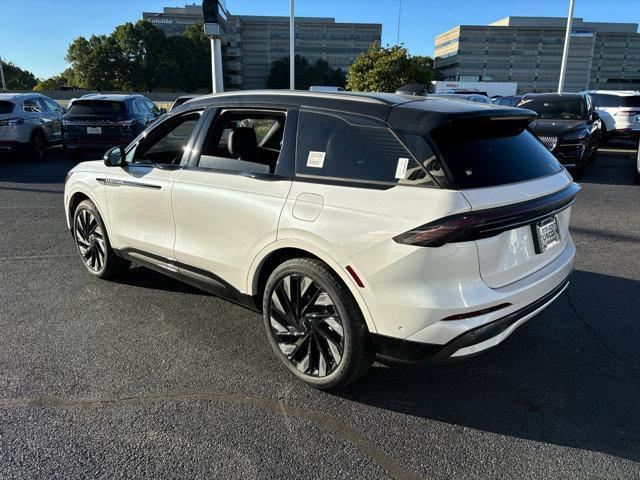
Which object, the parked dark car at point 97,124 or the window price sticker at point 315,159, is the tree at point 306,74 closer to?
the parked dark car at point 97,124

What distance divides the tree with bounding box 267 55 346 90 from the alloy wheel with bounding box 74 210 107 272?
99364 millimetres

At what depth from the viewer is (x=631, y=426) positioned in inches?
103

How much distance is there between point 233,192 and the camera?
3191mm

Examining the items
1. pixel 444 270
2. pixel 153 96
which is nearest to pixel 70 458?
pixel 444 270

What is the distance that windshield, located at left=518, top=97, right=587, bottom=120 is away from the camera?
412 inches

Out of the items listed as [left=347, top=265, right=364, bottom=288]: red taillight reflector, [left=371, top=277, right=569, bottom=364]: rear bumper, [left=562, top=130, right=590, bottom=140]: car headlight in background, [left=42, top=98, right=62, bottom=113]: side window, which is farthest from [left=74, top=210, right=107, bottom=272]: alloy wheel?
[left=42, top=98, right=62, bottom=113]: side window

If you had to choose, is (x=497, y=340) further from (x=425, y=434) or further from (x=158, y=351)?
(x=158, y=351)

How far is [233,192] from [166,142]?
148 cm

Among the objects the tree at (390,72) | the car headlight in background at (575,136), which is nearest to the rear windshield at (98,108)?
the car headlight in background at (575,136)

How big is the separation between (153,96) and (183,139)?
65181mm

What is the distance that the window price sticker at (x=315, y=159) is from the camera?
284 cm

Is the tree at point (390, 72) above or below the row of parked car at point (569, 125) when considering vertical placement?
above

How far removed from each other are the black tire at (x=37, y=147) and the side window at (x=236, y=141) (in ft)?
36.5

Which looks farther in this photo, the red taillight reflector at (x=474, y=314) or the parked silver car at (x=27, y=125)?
the parked silver car at (x=27, y=125)
